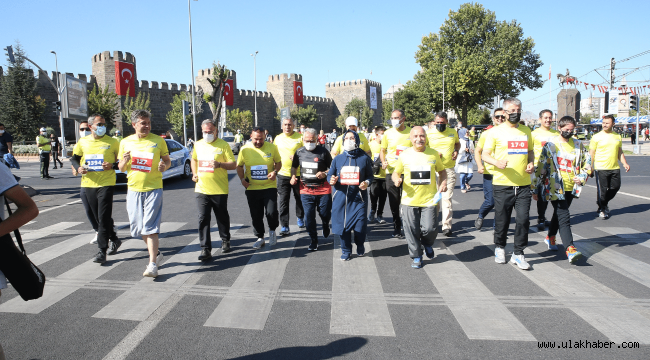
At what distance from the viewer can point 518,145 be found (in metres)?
5.08

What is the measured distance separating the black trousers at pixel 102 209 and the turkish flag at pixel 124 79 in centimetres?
3648

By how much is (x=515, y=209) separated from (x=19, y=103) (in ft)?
117

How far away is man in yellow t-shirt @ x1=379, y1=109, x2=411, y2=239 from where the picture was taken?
677cm

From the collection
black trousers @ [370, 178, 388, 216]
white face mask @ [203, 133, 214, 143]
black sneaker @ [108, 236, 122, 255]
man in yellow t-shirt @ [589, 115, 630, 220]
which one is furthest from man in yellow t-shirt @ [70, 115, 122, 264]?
man in yellow t-shirt @ [589, 115, 630, 220]

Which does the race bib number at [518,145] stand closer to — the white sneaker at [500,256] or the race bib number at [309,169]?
the white sneaker at [500,256]

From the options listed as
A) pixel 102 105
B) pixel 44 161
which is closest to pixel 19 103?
pixel 102 105

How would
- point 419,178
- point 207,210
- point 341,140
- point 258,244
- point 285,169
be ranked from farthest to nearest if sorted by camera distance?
point 341,140
point 285,169
point 258,244
point 207,210
point 419,178

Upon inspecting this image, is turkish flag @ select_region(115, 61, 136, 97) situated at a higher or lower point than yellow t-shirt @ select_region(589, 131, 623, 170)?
higher

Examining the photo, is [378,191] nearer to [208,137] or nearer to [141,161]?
[208,137]

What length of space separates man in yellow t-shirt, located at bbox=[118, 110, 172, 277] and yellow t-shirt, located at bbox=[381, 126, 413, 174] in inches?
134

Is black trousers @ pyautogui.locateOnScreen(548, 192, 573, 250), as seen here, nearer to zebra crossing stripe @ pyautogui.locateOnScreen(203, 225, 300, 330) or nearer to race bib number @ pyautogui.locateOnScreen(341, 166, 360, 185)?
race bib number @ pyautogui.locateOnScreen(341, 166, 360, 185)

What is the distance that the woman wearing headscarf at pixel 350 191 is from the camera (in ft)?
18.1

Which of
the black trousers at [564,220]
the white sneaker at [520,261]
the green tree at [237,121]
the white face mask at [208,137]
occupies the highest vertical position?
the green tree at [237,121]

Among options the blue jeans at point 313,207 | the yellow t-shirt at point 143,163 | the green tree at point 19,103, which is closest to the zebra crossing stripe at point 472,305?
the blue jeans at point 313,207
